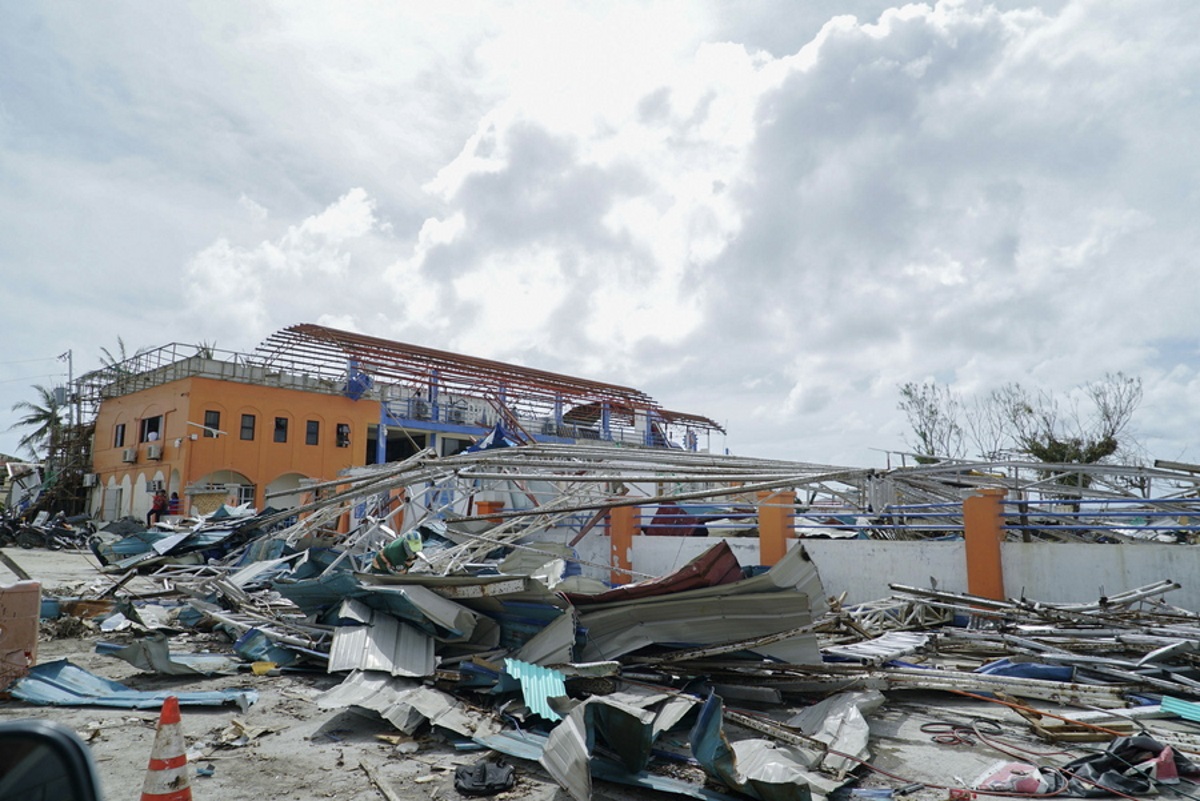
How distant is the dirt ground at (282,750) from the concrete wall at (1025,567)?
346 inches

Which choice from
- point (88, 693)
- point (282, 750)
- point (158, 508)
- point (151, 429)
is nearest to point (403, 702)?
point (282, 750)

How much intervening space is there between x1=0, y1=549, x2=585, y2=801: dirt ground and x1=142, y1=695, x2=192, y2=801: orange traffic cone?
3.55 feet

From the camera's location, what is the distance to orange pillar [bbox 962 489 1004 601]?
11.2 meters

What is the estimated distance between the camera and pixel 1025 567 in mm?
11031

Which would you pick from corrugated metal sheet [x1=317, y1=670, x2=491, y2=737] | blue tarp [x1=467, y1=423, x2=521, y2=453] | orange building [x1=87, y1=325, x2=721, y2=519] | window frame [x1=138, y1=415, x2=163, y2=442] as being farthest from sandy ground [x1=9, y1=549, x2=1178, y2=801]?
window frame [x1=138, y1=415, x2=163, y2=442]

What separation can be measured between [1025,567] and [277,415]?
2879cm

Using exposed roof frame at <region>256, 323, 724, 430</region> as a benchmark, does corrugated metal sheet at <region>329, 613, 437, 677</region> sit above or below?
below

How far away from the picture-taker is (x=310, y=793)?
4.56 metres

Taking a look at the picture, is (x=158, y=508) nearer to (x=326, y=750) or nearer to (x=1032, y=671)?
(x=326, y=750)

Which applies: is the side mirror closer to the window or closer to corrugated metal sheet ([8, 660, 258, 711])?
corrugated metal sheet ([8, 660, 258, 711])

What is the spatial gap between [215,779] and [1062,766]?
550 cm

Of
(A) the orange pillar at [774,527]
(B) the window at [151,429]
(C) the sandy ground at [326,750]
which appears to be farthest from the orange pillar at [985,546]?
(B) the window at [151,429]

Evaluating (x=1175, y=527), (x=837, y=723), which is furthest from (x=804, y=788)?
(x=1175, y=527)

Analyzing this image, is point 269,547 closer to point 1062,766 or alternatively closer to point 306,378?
point 1062,766
